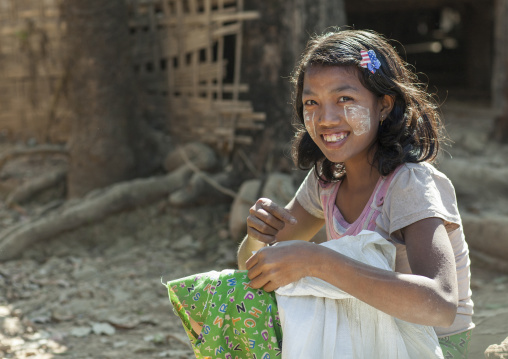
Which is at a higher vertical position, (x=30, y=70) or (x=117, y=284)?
(x=30, y=70)

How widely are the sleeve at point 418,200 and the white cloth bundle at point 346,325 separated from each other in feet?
0.34

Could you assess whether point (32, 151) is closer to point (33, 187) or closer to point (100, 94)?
point (33, 187)

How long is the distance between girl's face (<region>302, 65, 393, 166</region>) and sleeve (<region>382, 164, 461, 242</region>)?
194 mm

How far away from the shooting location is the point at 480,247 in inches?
169

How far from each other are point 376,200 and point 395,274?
35 cm

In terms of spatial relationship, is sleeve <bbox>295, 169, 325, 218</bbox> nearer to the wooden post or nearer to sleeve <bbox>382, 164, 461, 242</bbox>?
sleeve <bbox>382, 164, 461, 242</bbox>

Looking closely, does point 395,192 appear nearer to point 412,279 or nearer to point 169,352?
point 412,279

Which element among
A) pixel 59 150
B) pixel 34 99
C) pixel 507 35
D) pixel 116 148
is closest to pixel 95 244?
pixel 116 148

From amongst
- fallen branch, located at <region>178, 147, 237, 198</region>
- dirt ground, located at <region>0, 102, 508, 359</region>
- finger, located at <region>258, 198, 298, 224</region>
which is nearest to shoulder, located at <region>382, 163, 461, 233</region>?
finger, located at <region>258, 198, 298, 224</region>

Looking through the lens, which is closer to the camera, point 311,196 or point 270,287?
point 270,287

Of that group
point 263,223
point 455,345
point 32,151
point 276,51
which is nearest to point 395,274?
point 455,345

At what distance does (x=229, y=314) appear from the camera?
1907 mm

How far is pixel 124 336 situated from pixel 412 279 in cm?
212

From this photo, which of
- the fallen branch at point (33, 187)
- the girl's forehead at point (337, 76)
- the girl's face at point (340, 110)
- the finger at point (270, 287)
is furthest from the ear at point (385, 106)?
the fallen branch at point (33, 187)
